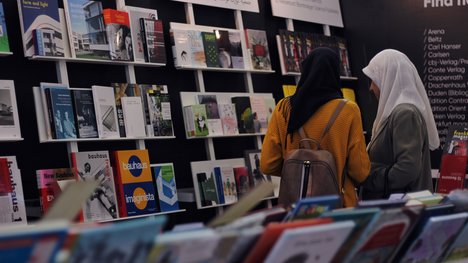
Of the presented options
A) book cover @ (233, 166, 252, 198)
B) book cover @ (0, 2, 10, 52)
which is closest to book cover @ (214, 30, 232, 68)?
book cover @ (233, 166, 252, 198)

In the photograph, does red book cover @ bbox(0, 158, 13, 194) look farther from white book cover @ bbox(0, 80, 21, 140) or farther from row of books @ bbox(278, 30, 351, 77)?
row of books @ bbox(278, 30, 351, 77)

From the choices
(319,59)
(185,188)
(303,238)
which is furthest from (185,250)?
(185,188)

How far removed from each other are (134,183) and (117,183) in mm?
116

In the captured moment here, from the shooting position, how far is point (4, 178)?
146 inches

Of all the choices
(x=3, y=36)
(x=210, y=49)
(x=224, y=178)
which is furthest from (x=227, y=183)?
(x=3, y=36)

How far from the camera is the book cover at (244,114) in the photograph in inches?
201

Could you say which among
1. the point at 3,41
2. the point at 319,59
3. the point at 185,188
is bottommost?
the point at 185,188

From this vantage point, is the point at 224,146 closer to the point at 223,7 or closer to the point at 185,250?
the point at 223,7

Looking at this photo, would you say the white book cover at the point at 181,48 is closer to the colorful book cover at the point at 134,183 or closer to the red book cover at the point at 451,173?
the colorful book cover at the point at 134,183

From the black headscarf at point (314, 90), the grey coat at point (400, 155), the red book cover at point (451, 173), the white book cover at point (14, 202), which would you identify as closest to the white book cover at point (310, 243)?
the black headscarf at point (314, 90)

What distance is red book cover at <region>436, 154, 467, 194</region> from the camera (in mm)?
5289

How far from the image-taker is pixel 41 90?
3.91 m

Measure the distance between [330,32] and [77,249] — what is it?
5.70 m

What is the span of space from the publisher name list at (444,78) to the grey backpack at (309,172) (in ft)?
10.7
